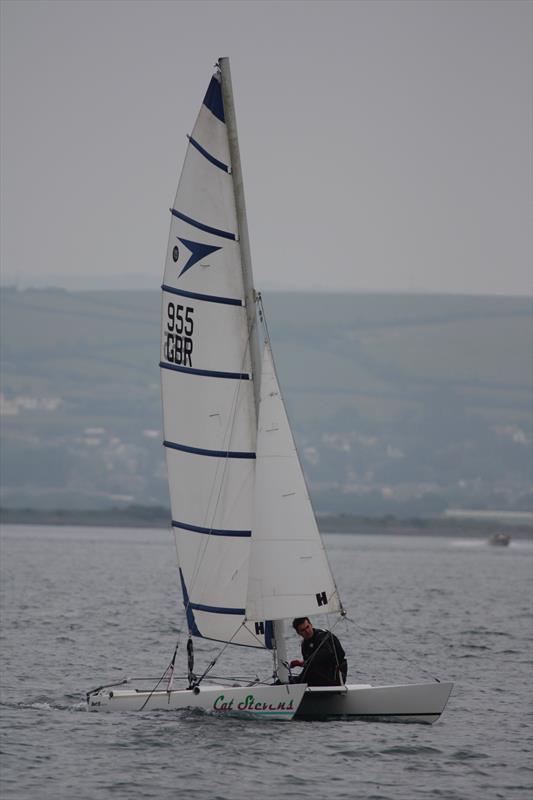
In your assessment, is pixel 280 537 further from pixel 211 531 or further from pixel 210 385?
pixel 210 385

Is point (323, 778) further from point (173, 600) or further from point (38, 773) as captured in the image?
point (173, 600)

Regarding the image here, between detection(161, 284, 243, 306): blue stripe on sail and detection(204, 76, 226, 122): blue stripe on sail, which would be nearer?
detection(204, 76, 226, 122): blue stripe on sail

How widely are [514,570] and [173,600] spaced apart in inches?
2309

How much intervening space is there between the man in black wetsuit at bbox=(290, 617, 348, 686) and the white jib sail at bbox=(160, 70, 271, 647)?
736 mm

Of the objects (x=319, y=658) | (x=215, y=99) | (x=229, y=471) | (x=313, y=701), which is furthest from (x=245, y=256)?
(x=313, y=701)

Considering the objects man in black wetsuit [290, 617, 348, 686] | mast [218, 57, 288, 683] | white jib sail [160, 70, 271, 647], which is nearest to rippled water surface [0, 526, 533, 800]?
man in black wetsuit [290, 617, 348, 686]

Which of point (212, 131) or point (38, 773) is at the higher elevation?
point (212, 131)

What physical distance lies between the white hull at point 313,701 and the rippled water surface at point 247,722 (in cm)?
26

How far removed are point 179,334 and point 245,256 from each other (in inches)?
79.1

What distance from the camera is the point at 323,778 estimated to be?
83.7ft

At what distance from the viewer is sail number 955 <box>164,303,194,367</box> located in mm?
30266

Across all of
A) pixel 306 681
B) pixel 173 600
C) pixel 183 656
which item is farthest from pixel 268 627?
pixel 173 600

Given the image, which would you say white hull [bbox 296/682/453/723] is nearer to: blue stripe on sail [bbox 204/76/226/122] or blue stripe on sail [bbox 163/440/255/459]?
blue stripe on sail [bbox 163/440/255/459]

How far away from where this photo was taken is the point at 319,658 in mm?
29625
